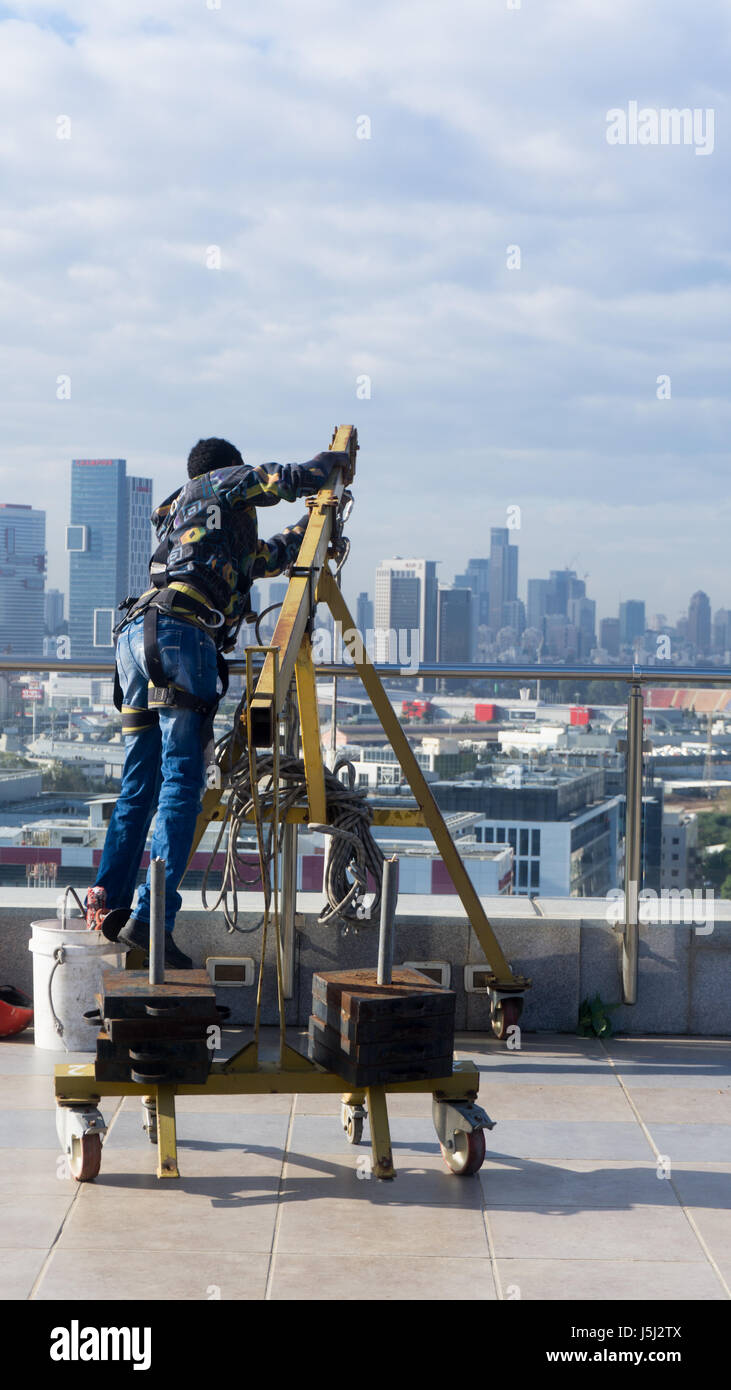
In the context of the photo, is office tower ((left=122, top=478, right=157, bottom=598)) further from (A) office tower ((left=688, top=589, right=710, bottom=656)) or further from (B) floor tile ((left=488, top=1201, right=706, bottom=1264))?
(A) office tower ((left=688, top=589, right=710, bottom=656))

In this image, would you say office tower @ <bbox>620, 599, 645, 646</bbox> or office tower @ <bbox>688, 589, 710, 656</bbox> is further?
office tower @ <bbox>620, 599, 645, 646</bbox>

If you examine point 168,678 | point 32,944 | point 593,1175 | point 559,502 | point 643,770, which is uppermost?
point 559,502

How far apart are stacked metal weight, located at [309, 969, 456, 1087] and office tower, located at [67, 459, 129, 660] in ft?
91.0

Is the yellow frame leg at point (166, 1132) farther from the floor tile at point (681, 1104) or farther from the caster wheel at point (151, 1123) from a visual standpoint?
the floor tile at point (681, 1104)

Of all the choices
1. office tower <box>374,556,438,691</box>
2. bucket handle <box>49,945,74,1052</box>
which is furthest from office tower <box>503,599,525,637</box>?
bucket handle <box>49,945,74,1052</box>

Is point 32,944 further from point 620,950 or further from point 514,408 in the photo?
point 514,408

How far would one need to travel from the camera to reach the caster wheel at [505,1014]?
16.3 ft

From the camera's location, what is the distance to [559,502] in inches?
3625

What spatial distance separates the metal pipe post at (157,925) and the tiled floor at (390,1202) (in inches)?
21.5

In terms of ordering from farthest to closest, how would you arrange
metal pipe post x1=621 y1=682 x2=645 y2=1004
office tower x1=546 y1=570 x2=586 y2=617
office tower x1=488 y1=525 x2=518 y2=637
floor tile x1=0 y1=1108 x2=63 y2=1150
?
office tower x1=546 y1=570 x2=586 y2=617, office tower x1=488 y1=525 x2=518 y2=637, metal pipe post x1=621 y1=682 x2=645 y2=1004, floor tile x1=0 y1=1108 x2=63 y2=1150

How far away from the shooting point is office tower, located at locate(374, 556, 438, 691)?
17.3 feet

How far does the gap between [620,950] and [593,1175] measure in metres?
1.61

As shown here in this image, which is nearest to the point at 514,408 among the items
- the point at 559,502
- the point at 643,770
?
the point at 559,502

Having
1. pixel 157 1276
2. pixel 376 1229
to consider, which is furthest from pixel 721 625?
pixel 157 1276
